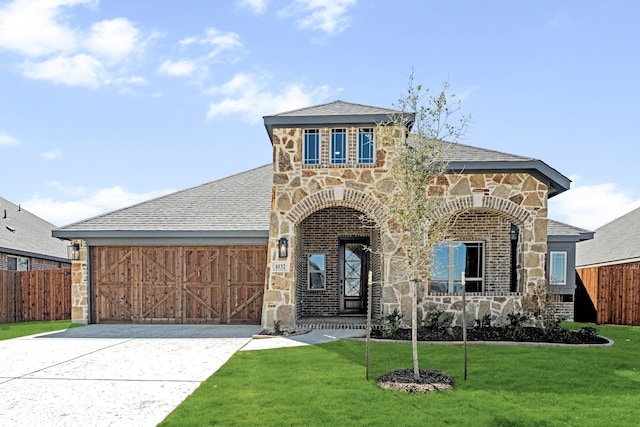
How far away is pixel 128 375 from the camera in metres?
7.47

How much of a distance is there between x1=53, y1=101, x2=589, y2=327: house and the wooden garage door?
0.03 meters

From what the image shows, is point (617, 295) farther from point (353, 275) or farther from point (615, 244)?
point (353, 275)

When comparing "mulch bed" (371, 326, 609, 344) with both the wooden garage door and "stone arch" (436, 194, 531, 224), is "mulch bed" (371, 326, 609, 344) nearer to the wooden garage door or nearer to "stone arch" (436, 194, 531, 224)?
"stone arch" (436, 194, 531, 224)

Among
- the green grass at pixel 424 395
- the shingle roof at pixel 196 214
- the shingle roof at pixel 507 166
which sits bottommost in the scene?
the green grass at pixel 424 395

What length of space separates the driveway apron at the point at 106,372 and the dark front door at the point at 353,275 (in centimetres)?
361

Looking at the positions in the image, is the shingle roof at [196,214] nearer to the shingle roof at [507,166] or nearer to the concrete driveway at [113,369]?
the concrete driveway at [113,369]

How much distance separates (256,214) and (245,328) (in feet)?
11.1

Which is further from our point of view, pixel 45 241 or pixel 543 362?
pixel 45 241

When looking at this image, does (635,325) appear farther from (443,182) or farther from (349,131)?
(349,131)

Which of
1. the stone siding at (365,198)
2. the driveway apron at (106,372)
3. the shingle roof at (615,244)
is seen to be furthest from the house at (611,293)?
the driveway apron at (106,372)

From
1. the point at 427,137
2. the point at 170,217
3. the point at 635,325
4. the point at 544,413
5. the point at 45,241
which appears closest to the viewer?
the point at 544,413

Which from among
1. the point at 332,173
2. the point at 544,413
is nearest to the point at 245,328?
the point at 332,173

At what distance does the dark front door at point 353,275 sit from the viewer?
48.0ft

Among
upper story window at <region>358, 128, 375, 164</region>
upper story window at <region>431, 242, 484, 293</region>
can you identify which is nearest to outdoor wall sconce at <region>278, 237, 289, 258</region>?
upper story window at <region>358, 128, 375, 164</region>
